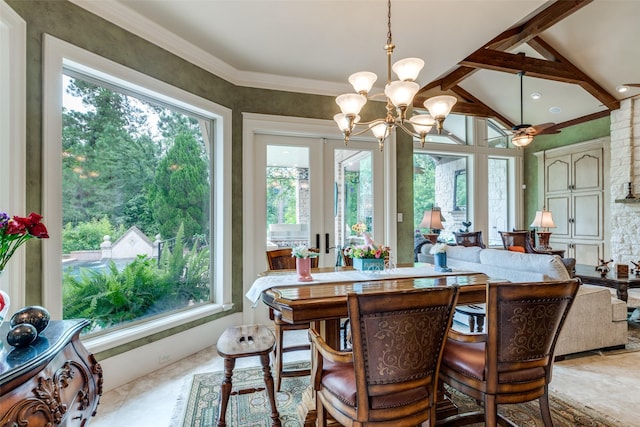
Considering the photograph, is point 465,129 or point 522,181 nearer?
point 465,129

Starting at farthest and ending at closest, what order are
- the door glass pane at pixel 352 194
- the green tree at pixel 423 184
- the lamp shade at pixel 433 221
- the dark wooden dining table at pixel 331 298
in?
the green tree at pixel 423 184, the lamp shade at pixel 433 221, the door glass pane at pixel 352 194, the dark wooden dining table at pixel 331 298

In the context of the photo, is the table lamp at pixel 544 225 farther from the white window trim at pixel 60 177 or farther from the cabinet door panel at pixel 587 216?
the white window trim at pixel 60 177

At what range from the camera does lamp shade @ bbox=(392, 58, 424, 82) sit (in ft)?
6.92

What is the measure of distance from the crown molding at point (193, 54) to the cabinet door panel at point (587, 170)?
5016mm

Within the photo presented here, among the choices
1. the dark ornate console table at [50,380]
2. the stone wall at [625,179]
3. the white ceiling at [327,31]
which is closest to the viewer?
the dark ornate console table at [50,380]

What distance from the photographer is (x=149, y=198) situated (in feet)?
9.55

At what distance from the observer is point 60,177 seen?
218 cm

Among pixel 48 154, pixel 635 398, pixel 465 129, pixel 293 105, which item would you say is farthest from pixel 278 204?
pixel 465 129

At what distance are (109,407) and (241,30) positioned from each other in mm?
3076

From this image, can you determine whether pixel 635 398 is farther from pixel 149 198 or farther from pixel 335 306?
pixel 149 198

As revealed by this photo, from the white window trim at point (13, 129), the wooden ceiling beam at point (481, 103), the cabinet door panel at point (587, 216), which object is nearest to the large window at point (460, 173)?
the wooden ceiling beam at point (481, 103)

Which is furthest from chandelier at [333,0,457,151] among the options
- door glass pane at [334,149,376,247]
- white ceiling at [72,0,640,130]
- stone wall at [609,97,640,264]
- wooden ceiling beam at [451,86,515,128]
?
stone wall at [609,97,640,264]

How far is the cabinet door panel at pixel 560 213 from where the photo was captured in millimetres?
6453

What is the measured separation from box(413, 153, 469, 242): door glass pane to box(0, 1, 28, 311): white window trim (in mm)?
5836
